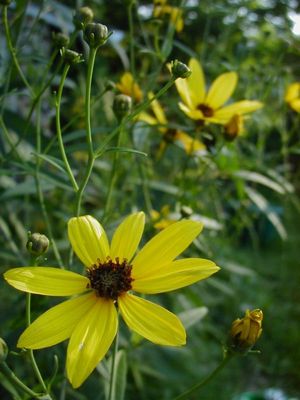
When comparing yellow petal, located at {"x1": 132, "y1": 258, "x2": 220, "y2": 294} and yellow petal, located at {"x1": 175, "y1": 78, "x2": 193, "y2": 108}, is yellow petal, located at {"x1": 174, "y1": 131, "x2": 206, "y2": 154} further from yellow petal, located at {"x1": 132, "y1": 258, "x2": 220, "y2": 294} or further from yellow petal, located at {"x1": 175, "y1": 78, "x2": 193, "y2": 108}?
yellow petal, located at {"x1": 132, "y1": 258, "x2": 220, "y2": 294}

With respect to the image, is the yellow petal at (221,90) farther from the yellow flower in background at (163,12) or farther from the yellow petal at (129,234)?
the yellow petal at (129,234)

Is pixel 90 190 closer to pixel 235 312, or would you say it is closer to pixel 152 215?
pixel 152 215

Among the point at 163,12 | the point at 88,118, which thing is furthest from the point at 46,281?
the point at 163,12

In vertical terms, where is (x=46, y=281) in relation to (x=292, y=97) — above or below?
above

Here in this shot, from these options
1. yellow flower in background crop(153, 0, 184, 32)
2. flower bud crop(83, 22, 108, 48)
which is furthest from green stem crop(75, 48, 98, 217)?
yellow flower in background crop(153, 0, 184, 32)

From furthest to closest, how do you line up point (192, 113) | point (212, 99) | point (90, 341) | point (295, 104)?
point (295, 104) < point (212, 99) < point (192, 113) < point (90, 341)

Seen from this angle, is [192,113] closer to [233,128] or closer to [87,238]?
[233,128]

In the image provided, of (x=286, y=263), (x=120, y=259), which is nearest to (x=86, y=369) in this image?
(x=120, y=259)
